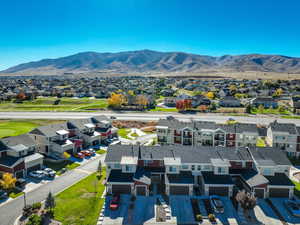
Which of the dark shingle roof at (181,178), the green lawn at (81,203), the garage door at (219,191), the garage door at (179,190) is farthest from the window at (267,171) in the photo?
the green lawn at (81,203)

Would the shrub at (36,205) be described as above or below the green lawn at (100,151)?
below

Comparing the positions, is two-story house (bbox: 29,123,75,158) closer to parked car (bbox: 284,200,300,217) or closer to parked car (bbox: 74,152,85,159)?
parked car (bbox: 74,152,85,159)

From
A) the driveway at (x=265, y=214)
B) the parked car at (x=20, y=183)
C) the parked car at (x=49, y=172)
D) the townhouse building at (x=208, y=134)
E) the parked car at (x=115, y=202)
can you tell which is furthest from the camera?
the townhouse building at (x=208, y=134)

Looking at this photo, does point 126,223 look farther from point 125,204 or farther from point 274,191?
point 274,191

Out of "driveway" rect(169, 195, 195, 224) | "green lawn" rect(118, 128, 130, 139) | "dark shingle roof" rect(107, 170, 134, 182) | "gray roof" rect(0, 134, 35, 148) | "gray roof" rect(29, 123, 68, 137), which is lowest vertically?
"driveway" rect(169, 195, 195, 224)

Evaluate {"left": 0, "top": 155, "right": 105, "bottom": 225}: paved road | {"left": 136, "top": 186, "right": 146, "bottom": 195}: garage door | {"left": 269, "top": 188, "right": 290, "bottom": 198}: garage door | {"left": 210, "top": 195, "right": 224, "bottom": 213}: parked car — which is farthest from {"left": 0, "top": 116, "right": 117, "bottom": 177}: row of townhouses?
{"left": 269, "top": 188, "right": 290, "bottom": 198}: garage door

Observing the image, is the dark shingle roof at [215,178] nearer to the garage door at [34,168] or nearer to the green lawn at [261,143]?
the green lawn at [261,143]

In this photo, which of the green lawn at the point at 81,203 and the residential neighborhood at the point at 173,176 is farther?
the residential neighborhood at the point at 173,176
